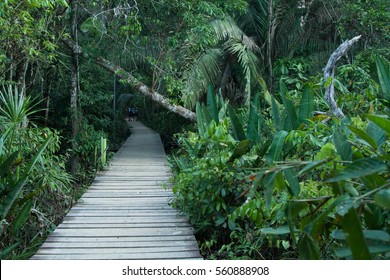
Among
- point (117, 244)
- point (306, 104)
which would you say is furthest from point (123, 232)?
point (306, 104)

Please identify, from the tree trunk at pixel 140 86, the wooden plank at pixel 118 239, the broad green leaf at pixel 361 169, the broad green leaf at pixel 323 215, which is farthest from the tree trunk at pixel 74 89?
the broad green leaf at pixel 361 169

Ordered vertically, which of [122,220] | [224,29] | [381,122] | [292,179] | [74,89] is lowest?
[122,220]

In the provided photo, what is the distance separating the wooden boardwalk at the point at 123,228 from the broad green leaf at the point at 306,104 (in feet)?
5.75

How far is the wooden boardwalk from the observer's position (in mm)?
3588

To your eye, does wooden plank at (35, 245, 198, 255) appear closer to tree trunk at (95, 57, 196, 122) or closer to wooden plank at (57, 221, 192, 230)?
wooden plank at (57, 221, 192, 230)

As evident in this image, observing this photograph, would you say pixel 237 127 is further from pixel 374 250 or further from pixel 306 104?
pixel 374 250

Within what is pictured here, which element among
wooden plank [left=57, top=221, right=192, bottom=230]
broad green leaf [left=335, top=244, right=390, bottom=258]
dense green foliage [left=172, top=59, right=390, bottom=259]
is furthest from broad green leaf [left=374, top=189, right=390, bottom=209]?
wooden plank [left=57, top=221, right=192, bottom=230]

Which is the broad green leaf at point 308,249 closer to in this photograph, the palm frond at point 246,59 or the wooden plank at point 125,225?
the wooden plank at point 125,225

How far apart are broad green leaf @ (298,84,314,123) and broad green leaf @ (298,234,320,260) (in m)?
2.80

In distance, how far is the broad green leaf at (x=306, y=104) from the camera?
4379 millimetres

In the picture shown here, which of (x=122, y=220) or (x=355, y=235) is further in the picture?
(x=122, y=220)

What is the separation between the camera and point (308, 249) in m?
1.73

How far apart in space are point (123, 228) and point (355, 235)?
11.1 ft
